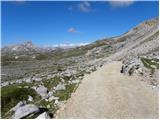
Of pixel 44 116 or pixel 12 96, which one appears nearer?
pixel 44 116

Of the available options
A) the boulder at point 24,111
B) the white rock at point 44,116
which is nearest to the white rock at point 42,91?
the boulder at point 24,111

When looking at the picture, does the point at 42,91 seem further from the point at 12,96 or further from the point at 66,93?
the point at 12,96

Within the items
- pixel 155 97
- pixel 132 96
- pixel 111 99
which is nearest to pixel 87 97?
pixel 111 99

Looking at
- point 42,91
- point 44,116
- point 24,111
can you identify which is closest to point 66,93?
point 42,91

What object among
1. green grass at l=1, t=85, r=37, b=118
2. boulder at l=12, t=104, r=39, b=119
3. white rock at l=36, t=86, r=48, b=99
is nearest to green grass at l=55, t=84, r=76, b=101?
white rock at l=36, t=86, r=48, b=99

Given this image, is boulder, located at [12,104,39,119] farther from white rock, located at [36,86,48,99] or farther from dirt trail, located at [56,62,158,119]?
white rock, located at [36,86,48,99]

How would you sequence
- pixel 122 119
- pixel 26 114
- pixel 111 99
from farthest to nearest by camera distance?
1. pixel 111 99
2. pixel 26 114
3. pixel 122 119

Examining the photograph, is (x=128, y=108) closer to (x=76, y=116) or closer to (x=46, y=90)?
(x=76, y=116)
